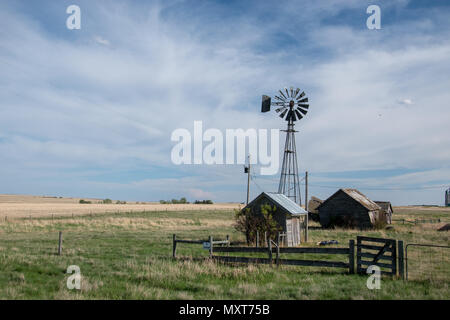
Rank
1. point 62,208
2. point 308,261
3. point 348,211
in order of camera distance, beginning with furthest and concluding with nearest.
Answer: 1. point 62,208
2. point 348,211
3. point 308,261

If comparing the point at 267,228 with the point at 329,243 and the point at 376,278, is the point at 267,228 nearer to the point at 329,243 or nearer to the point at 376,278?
the point at 329,243

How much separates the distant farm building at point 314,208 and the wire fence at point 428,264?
30857 millimetres

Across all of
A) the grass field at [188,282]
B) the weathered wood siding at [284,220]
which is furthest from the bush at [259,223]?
the grass field at [188,282]

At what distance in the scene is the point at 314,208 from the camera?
55031 millimetres

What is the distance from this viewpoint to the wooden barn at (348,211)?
1670 inches

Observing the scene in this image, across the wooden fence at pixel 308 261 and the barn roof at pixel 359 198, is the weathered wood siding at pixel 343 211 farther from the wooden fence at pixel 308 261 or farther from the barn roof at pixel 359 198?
the wooden fence at pixel 308 261

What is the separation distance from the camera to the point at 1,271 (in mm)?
13867

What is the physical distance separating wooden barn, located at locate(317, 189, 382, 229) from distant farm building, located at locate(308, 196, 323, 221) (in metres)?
7.79

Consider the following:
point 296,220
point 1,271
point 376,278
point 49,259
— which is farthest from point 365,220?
point 1,271

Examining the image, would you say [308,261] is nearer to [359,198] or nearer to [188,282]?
[188,282]

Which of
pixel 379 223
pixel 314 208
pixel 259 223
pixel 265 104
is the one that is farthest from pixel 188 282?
pixel 314 208

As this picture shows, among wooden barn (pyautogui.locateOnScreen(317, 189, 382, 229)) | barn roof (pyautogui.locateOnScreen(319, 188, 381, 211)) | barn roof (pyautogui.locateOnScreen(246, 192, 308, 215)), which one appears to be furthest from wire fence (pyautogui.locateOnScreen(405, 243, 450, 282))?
barn roof (pyautogui.locateOnScreen(319, 188, 381, 211))

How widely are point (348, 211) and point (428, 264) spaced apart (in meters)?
27.3
